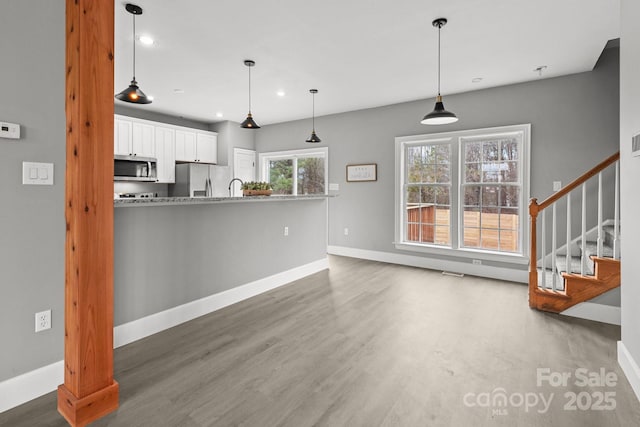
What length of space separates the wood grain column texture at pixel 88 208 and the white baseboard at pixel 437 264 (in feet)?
→ 14.6

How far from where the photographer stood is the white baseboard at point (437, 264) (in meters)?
4.50

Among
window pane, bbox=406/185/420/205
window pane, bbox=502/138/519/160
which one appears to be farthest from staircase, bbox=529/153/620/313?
window pane, bbox=406/185/420/205

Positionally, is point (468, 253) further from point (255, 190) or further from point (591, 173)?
point (255, 190)

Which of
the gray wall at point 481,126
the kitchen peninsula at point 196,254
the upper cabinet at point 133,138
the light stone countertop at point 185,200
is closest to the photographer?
the light stone countertop at point 185,200

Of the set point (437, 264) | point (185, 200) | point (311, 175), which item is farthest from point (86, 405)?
point (311, 175)

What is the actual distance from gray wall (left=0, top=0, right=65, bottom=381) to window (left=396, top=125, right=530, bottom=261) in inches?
180

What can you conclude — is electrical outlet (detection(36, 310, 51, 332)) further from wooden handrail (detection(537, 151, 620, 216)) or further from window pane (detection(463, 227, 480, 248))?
window pane (detection(463, 227, 480, 248))

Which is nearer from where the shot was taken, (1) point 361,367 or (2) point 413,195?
(1) point 361,367

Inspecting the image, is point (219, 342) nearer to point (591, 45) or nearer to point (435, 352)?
point (435, 352)

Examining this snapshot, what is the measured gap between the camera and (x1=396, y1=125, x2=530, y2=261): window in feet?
14.9

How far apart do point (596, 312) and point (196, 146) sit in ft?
22.0

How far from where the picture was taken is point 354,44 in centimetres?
334

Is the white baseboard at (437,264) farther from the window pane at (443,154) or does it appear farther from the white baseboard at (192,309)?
the white baseboard at (192,309)

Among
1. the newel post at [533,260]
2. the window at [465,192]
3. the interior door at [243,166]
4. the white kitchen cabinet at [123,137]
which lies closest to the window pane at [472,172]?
the window at [465,192]
